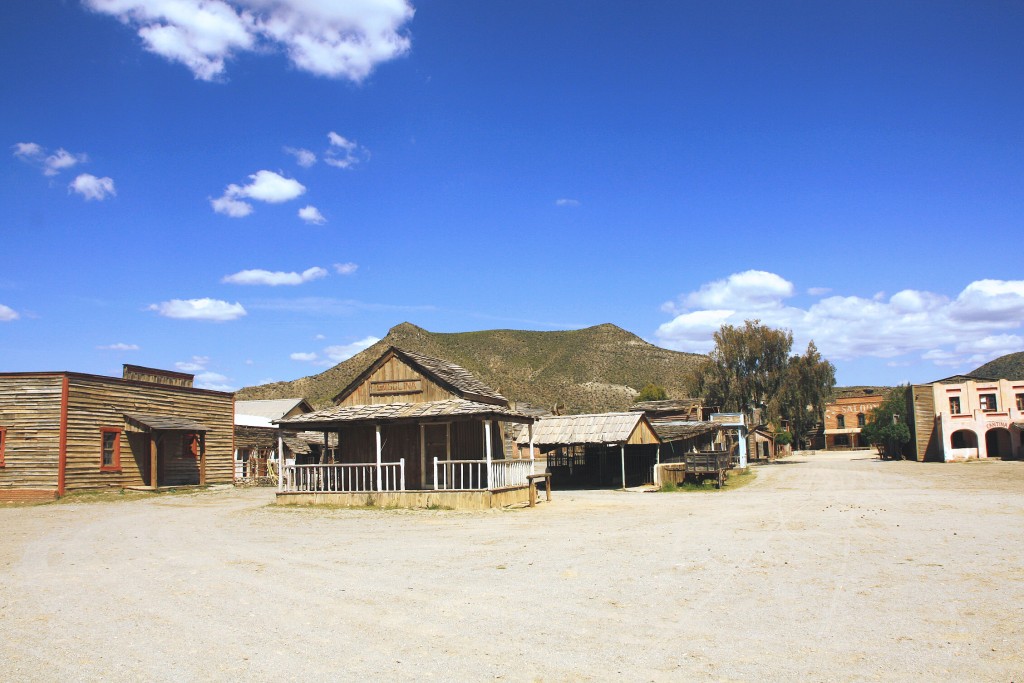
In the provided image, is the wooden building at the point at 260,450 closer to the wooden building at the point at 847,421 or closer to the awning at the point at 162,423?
the awning at the point at 162,423

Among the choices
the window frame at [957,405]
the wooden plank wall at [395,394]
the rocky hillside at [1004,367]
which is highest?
the rocky hillside at [1004,367]

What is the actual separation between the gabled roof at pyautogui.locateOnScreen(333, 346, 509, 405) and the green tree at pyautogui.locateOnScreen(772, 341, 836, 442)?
137 feet

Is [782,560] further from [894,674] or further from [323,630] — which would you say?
[323,630]

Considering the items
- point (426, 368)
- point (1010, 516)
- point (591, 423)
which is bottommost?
point (1010, 516)

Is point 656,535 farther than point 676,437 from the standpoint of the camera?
No

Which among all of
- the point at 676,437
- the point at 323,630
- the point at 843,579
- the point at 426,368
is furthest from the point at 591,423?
the point at 323,630

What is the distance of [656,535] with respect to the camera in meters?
15.0

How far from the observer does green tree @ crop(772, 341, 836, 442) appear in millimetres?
60344

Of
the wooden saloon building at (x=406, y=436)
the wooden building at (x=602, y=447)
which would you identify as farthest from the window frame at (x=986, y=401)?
the wooden saloon building at (x=406, y=436)

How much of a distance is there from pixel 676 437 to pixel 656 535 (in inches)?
773

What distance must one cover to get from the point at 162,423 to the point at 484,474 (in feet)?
47.5

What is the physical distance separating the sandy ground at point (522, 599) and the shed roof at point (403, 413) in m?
4.01

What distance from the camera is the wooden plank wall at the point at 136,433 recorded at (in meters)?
26.8

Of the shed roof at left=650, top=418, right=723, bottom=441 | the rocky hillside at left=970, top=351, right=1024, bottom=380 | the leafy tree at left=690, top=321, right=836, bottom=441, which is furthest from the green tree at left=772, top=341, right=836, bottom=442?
the rocky hillside at left=970, top=351, right=1024, bottom=380
